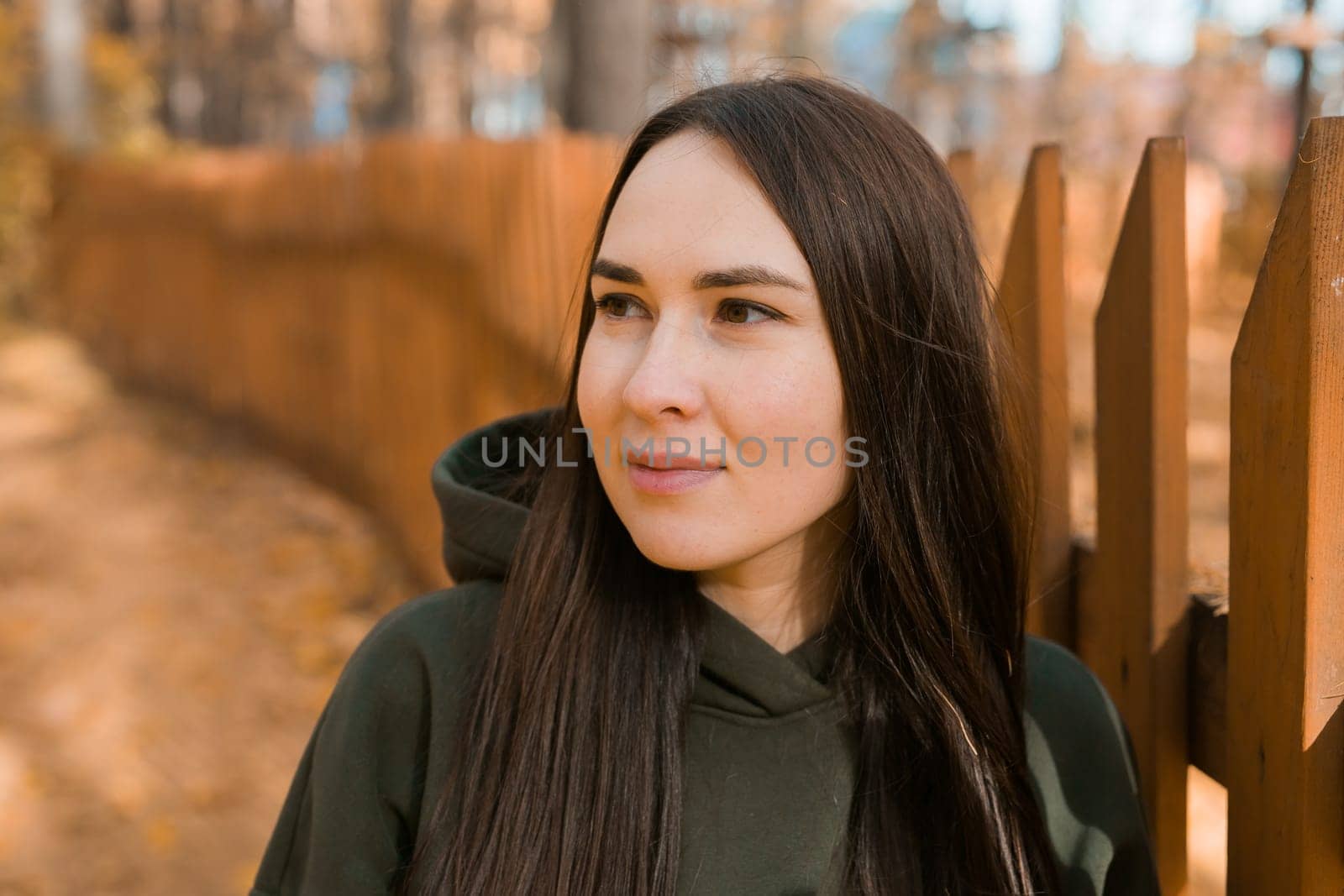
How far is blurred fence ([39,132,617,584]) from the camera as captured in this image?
484cm

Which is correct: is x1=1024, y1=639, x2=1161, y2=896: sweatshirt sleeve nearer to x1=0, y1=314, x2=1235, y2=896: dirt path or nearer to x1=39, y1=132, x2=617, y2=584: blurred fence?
x1=0, y1=314, x2=1235, y2=896: dirt path

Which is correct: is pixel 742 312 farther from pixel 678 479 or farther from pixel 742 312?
pixel 678 479

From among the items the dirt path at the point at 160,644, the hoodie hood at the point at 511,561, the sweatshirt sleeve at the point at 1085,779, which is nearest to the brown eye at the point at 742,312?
the hoodie hood at the point at 511,561

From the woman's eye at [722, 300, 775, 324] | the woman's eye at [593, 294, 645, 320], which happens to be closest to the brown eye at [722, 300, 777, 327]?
the woman's eye at [722, 300, 775, 324]

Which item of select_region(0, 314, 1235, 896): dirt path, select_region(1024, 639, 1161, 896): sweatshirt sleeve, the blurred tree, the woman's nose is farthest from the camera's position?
the blurred tree

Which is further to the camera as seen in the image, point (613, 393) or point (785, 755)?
point (785, 755)

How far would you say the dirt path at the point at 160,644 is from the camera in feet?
14.5

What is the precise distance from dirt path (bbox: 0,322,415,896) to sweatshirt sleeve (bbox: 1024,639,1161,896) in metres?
3.26

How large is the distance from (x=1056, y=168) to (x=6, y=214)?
1429 cm

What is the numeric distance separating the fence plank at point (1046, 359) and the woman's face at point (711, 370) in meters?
0.63

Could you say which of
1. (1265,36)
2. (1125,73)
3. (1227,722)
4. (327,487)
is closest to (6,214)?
(327,487)

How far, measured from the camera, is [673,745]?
5.70 ft

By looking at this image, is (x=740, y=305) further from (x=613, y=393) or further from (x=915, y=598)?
(x=915, y=598)

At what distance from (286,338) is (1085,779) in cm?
759
